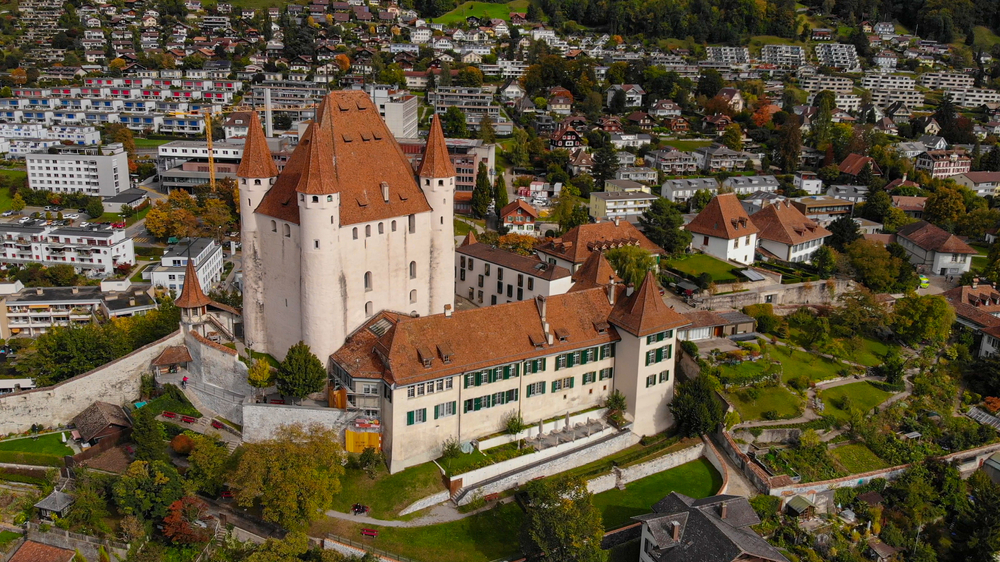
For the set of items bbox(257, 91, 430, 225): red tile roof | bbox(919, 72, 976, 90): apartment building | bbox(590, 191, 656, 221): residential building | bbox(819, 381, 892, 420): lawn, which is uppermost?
bbox(919, 72, 976, 90): apartment building

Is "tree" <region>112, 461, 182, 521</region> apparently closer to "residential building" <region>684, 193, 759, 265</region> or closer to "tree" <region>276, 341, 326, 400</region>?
"tree" <region>276, 341, 326, 400</region>

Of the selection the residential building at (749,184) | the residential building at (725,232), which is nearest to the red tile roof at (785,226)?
the residential building at (725,232)

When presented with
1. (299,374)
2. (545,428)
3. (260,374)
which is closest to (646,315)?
(545,428)

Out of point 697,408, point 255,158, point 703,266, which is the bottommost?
point 697,408

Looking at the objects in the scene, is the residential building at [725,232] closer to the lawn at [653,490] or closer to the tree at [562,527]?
the lawn at [653,490]

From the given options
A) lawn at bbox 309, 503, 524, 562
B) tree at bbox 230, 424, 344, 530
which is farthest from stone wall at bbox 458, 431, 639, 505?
tree at bbox 230, 424, 344, 530

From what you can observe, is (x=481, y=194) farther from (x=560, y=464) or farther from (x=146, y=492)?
(x=146, y=492)
